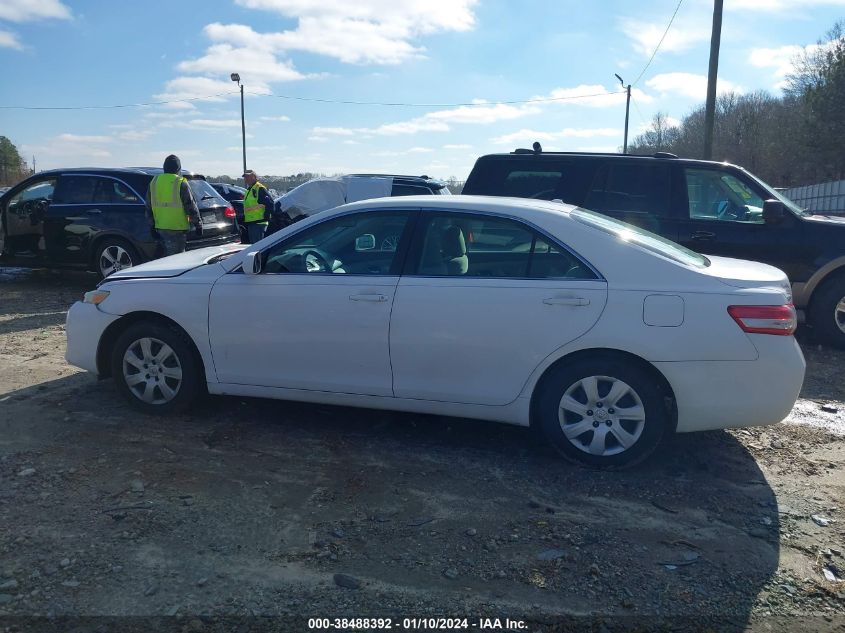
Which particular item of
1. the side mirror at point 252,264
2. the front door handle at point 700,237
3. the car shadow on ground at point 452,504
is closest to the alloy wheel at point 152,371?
the car shadow on ground at point 452,504

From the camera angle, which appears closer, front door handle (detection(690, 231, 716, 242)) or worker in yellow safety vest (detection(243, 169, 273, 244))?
front door handle (detection(690, 231, 716, 242))

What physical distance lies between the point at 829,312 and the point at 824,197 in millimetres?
27472

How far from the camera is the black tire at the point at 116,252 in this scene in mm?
10250

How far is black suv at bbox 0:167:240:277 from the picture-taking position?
10227 millimetres

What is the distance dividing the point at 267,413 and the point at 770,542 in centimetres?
340

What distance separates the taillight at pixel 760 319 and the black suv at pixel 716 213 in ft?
11.2

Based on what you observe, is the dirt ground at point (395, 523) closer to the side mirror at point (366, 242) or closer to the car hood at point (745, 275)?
the car hood at point (745, 275)

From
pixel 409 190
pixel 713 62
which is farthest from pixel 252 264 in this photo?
pixel 713 62

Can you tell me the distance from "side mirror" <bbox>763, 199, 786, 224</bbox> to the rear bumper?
11.4ft

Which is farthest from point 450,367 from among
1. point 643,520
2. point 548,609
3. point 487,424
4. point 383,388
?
point 548,609

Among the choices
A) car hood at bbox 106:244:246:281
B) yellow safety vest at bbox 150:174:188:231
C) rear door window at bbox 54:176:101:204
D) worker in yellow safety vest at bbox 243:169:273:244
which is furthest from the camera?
worker in yellow safety vest at bbox 243:169:273:244

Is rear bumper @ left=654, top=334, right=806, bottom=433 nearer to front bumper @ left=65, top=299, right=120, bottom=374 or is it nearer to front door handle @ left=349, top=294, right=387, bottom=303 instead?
front door handle @ left=349, top=294, right=387, bottom=303

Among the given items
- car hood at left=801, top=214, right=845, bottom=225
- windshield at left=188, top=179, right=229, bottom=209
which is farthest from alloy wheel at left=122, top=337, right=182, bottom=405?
car hood at left=801, top=214, right=845, bottom=225

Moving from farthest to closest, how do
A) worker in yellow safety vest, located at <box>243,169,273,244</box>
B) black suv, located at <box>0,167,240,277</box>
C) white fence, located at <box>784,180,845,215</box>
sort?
1. white fence, located at <box>784,180,845,215</box>
2. worker in yellow safety vest, located at <box>243,169,273,244</box>
3. black suv, located at <box>0,167,240,277</box>
